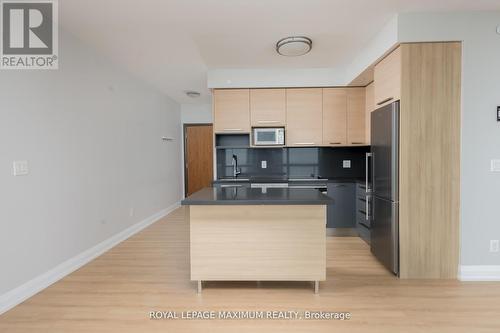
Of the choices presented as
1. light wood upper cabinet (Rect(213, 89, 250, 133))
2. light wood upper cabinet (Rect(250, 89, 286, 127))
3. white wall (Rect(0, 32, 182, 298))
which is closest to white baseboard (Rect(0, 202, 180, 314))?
white wall (Rect(0, 32, 182, 298))

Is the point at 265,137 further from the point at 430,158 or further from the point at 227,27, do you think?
the point at 430,158

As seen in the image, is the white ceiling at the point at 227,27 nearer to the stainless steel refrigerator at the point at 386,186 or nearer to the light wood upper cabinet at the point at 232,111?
the light wood upper cabinet at the point at 232,111

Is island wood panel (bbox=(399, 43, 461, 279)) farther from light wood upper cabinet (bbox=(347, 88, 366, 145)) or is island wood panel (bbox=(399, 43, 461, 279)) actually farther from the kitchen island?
light wood upper cabinet (bbox=(347, 88, 366, 145))

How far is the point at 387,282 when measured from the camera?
271cm

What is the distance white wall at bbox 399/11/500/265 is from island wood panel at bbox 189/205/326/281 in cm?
156

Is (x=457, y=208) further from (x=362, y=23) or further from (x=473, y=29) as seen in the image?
(x=362, y=23)

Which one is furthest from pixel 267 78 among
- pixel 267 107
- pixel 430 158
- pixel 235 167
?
pixel 430 158

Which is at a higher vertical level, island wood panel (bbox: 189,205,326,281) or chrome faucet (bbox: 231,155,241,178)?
chrome faucet (bbox: 231,155,241,178)

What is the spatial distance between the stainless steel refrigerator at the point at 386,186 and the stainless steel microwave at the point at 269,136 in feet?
4.71

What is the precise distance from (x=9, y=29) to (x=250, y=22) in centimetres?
218

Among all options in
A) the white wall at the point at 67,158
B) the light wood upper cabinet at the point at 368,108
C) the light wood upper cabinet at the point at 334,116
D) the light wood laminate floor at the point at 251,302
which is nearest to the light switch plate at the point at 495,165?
the light wood laminate floor at the point at 251,302

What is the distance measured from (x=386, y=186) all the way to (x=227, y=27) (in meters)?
2.39

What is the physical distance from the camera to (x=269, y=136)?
14.3 feet

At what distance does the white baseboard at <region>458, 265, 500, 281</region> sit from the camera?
271 cm
